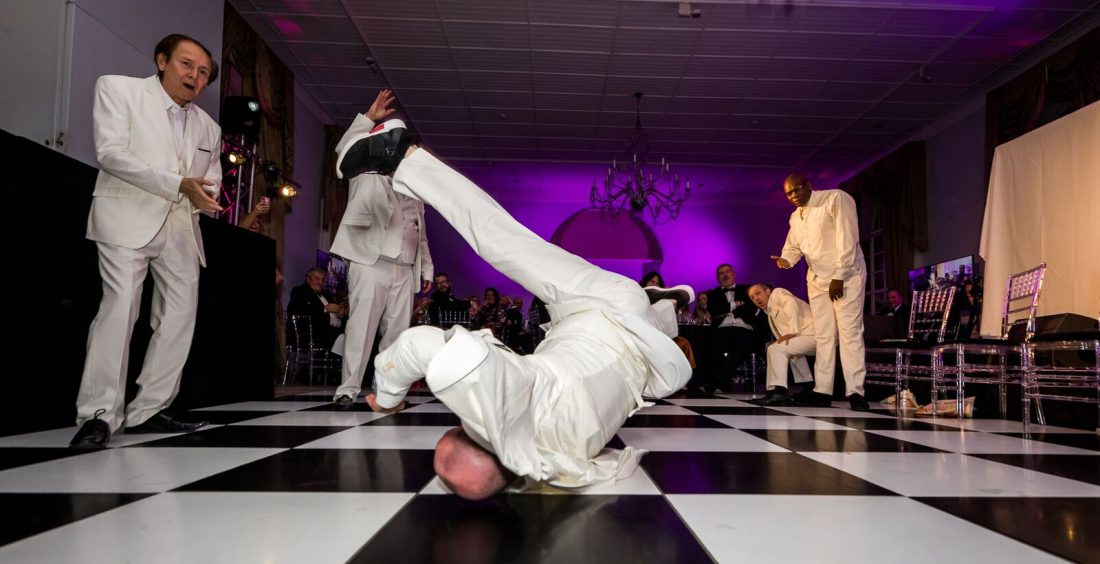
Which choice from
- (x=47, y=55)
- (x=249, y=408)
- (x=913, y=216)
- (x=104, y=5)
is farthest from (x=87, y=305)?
(x=913, y=216)

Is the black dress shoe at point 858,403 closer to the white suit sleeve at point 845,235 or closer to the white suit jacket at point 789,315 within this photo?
the white suit jacket at point 789,315

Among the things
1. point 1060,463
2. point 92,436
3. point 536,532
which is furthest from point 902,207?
point 92,436

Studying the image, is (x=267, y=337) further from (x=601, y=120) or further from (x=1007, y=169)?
(x=1007, y=169)

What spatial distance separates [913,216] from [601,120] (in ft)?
14.1

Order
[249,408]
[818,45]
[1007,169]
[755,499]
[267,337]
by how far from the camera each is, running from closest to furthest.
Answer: [755,499], [249,408], [267,337], [1007,169], [818,45]

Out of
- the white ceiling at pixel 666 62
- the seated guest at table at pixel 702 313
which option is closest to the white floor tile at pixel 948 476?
the white ceiling at pixel 666 62

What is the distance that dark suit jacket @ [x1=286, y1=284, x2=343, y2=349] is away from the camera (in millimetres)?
5855

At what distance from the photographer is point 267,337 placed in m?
3.78

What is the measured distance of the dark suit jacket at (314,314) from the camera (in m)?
5.86

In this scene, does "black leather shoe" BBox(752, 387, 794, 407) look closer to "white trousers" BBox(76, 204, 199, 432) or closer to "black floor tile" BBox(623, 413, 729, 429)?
"black floor tile" BBox(623, 413, 729, 429)

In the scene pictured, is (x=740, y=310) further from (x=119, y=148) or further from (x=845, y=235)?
(x=119, y=148)

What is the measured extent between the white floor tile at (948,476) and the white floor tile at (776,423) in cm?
64

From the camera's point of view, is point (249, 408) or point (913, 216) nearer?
point (249, 408)

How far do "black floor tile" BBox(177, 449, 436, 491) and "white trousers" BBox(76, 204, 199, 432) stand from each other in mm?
748
